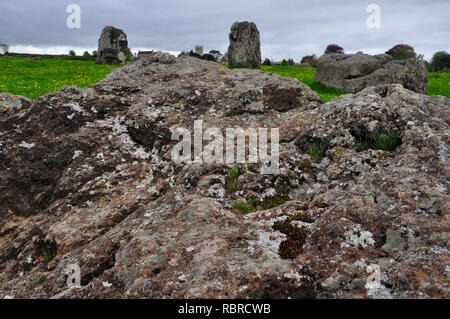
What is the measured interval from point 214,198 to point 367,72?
20935 millimetres

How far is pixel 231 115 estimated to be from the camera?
767cm

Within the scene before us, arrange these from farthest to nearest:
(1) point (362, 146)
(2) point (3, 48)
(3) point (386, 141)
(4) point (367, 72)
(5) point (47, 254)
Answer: (2) point (3, 48)
(4) point (367, 72)
(1) point (362, 146)
(3) point (386, 141)
(5) point (47, 254)

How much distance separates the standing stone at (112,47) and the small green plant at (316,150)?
50.2m

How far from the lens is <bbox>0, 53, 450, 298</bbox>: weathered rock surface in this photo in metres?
3.51

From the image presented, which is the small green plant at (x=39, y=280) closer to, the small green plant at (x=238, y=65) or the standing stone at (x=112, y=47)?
the small green plant at (x=238, y=65)

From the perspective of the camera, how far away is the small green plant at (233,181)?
5.29m

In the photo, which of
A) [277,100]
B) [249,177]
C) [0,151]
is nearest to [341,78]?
[277,100]

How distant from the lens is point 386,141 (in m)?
5.58
